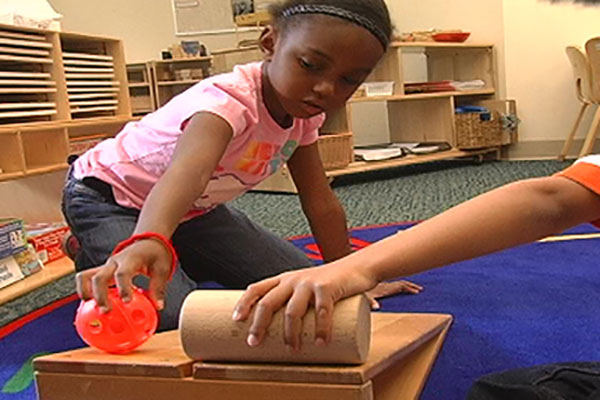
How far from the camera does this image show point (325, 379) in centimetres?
48

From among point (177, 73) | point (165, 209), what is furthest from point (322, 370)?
point (177, 73)

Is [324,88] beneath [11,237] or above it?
above

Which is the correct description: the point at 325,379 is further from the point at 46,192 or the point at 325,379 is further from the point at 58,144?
the point at 46,192

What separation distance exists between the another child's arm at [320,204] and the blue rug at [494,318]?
14 cm

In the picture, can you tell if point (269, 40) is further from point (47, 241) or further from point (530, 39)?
point (530, 39)

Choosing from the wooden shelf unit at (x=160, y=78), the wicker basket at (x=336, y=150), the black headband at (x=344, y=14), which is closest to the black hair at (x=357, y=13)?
the black headband at (x=344, y=14)

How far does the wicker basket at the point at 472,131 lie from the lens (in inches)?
115

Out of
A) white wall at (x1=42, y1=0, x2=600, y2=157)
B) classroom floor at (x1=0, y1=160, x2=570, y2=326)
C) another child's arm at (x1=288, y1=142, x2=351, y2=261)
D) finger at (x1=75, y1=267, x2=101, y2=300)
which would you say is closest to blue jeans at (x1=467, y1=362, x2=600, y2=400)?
finger at (x1=75, y1=267, x2=101, y2=300)

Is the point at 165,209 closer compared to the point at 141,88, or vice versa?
the point at 165,209

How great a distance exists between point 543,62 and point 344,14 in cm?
247

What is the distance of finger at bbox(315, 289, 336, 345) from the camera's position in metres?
0.46

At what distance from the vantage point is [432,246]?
490mm

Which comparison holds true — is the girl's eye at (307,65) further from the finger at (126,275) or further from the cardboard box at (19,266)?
the cardboard box at (19,266)

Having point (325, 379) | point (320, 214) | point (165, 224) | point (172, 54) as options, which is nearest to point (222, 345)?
point (325, 379)
